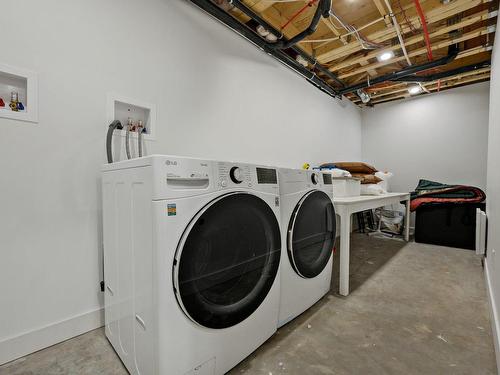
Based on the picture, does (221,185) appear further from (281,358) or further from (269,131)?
(269,131)

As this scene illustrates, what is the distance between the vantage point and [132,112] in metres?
1.46

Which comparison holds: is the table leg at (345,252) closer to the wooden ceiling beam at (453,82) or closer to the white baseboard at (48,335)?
the white baseboard at (48,335)

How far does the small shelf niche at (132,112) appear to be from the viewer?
4.42 ft

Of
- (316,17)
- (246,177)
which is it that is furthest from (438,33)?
(246,177)

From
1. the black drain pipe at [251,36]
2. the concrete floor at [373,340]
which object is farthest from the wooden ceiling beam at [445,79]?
the concrete floor at [373,340]

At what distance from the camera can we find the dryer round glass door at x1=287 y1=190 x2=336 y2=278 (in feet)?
4.19

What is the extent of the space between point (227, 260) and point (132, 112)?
1176 millimetres

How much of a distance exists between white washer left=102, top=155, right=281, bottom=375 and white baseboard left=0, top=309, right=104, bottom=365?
19cm

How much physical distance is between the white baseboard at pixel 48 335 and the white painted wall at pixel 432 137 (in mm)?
4504

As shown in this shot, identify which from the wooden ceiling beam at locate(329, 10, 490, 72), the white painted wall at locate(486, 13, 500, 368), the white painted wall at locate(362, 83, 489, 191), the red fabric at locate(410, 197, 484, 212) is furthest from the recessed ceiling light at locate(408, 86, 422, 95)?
the white painted wall at locate(486, 13, 500, 368)

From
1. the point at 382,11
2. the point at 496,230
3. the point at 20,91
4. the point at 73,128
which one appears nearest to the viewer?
the point at 20,91

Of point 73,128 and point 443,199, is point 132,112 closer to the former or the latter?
point 73,128

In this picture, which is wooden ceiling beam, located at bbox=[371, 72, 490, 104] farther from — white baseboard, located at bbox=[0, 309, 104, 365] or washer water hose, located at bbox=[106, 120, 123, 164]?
white baseboard, located at bbox=[0, 309, 104, 365]

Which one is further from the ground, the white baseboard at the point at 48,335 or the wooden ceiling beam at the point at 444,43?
the wooden ceiling beam at the point at 444,43
